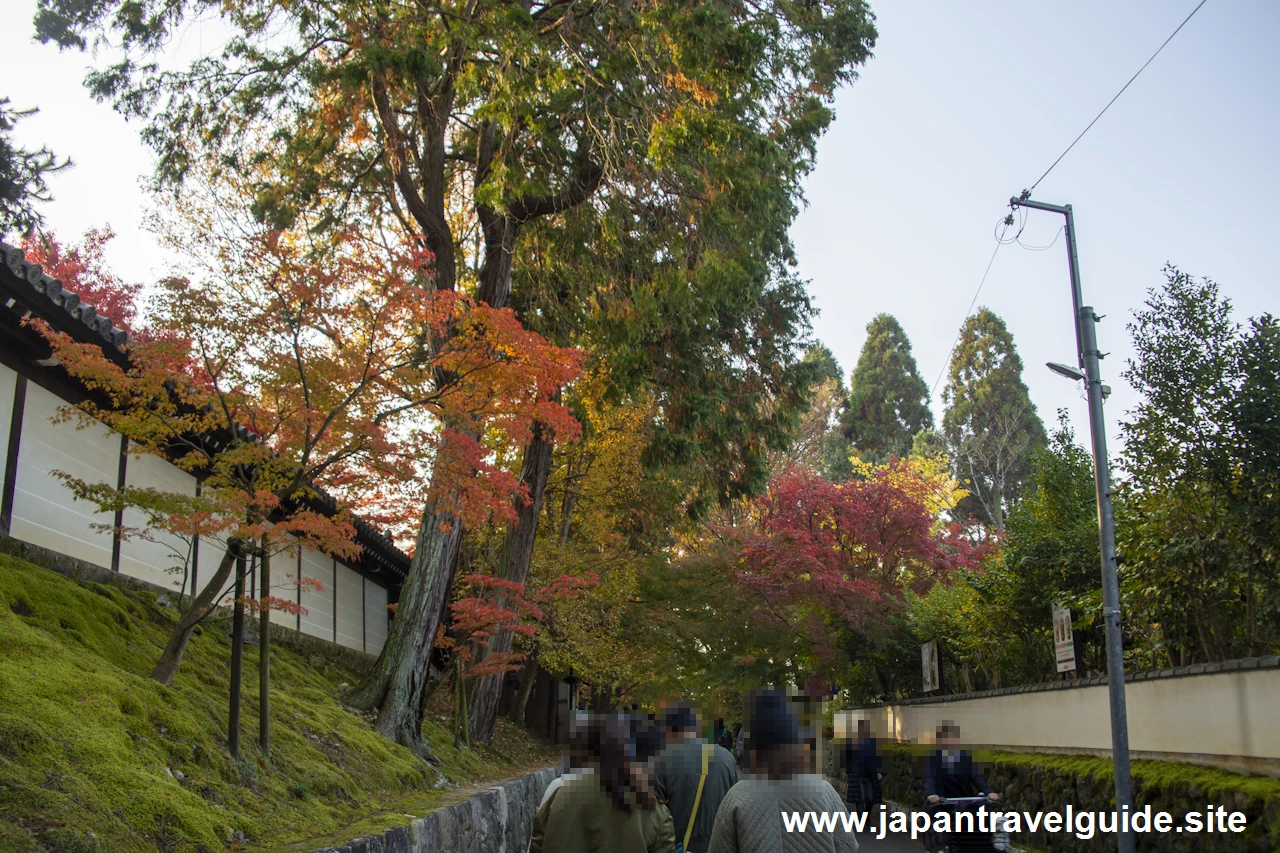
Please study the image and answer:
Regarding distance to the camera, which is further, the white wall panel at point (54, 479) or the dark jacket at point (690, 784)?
the white wall panel at point (54, 479)

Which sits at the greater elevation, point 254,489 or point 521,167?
point 521,167

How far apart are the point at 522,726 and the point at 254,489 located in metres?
18.9

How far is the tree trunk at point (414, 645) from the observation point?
12.9 meters

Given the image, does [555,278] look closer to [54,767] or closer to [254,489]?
[254,489]

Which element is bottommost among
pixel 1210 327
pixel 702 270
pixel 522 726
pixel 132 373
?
pixel 522 726

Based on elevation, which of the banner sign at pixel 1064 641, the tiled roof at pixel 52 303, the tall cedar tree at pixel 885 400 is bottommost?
the banner sign at pixel 1064 641

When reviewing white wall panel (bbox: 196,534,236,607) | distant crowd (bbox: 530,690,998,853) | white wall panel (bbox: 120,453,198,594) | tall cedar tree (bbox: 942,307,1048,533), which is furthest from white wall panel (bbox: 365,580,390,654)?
tall cedar tree (bbox: 942,307,1048,533)

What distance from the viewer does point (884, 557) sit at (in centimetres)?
2203

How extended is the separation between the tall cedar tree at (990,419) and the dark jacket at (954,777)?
3459cm

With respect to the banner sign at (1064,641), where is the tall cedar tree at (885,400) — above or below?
above

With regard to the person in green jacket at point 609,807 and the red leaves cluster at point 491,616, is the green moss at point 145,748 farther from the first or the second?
the person in green jacket at point 609,807

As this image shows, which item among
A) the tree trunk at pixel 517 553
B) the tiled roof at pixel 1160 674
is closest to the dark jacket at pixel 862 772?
the tiled roof at pixel 1160 674

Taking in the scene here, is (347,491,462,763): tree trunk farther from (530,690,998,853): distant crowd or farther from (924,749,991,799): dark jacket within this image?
(530,690,998,853): distant crowd

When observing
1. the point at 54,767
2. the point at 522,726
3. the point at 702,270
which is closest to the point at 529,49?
the point at 702,270
